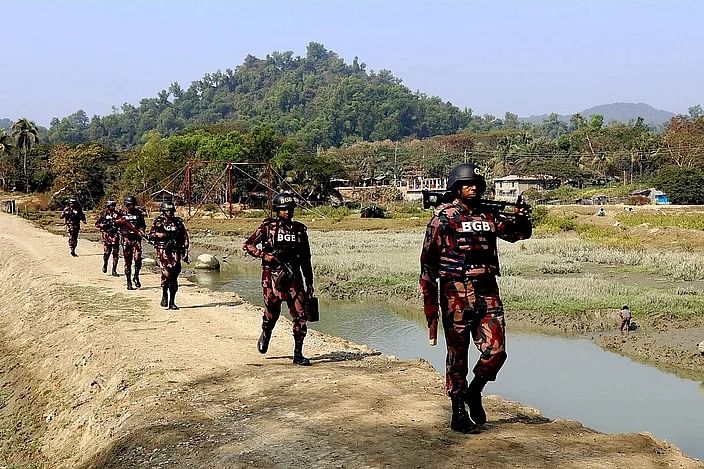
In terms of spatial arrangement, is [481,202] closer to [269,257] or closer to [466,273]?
[466,273]

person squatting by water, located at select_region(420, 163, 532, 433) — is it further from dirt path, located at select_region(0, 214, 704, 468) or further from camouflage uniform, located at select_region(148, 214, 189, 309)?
camouflage uniform, located at select_region(148, 214, 189, 309)

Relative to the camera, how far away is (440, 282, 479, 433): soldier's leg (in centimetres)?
645

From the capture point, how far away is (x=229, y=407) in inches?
313

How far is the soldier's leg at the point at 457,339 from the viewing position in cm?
645

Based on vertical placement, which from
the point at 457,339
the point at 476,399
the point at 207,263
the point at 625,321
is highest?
the point at 457,339

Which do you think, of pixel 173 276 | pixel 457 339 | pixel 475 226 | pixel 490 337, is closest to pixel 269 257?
pixel 457 339

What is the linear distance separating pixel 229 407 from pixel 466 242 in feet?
A: 10.5

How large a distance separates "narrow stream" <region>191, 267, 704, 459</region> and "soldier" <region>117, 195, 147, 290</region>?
4.59m

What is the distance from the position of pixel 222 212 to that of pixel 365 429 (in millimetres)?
57492

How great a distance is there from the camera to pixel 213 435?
7039 mm

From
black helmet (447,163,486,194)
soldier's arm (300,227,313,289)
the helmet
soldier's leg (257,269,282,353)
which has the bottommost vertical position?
soldier's leg (257,269,282,353)

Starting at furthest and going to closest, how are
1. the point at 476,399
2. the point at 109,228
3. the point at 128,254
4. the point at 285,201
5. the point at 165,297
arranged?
the point at 109,228, the point at 128,254, the point at 165,297, the point at 285,201, the point at 476,399

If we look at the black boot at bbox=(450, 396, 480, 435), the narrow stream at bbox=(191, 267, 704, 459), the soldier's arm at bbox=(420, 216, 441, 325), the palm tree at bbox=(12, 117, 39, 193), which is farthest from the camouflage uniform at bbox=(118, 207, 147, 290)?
the palm tree at bbox=(12, 117, 39, 193)

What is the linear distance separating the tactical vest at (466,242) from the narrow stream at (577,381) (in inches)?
216
